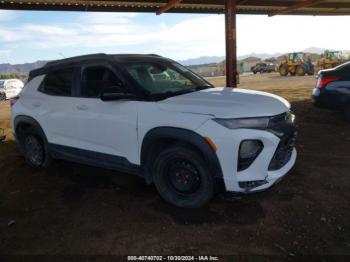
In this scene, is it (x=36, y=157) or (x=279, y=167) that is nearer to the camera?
(x=279, y=167)

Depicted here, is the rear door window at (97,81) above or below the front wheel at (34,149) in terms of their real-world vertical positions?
above

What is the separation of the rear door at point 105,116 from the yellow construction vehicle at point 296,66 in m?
29.4

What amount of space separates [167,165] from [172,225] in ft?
2.35

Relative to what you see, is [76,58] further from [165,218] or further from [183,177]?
[165,218]

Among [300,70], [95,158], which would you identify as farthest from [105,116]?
[300,70]

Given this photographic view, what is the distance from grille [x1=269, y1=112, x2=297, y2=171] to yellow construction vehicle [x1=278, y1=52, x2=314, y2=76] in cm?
2904

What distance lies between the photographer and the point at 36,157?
5973mm

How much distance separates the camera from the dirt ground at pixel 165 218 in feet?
11.3

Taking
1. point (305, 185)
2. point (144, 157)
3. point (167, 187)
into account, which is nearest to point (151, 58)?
point (144, 157)

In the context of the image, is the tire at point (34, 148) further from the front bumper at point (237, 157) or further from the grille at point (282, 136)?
the grille at point (282, 136)

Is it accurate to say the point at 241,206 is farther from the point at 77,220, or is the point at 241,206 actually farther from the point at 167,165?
the point at 77,220

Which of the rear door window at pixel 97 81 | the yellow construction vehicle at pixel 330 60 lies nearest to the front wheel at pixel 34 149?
the rear door window at pixel 97 81

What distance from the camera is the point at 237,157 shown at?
12.0 feet

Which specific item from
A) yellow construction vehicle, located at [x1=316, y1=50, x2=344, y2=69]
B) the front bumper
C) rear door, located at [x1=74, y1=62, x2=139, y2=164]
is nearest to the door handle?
rear door, located at [x1=74, y1=62, x2=139, y2=164]
